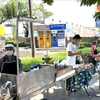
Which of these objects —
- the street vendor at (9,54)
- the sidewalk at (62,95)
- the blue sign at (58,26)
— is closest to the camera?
the street vendor at (9,54)

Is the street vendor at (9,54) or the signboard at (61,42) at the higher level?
the street vendor at (9,54)

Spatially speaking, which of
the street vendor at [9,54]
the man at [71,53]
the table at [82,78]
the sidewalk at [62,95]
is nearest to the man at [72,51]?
the man at [71,53]

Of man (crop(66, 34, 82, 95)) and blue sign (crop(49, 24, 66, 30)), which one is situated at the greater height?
blue sign (crop(49, 24, 66, 30))

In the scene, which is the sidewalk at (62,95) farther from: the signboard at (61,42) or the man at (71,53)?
the signboard at (61,42)

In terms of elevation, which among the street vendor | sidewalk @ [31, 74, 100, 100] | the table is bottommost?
sidewalk @ [31, 74, 100, 100]

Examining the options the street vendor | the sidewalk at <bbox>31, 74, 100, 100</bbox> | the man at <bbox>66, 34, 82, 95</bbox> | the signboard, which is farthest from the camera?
Answer: the signboard

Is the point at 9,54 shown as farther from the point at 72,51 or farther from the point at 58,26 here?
the point at 58,26

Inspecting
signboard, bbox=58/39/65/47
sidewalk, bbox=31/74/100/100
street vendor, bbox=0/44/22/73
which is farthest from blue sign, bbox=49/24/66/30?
street vendor, bbox=0/44/22/73

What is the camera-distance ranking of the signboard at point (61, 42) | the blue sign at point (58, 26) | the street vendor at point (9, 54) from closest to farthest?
the street vendor at point (9, 54) → the blue sign at point (58, 26) → the signboard at point (61, 42)

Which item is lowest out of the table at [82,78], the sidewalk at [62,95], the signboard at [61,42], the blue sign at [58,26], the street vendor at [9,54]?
the sidewalk at [62,95]

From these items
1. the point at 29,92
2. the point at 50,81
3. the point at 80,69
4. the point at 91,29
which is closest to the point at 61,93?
the point at 80,69

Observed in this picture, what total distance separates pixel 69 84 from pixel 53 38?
73.0 feet

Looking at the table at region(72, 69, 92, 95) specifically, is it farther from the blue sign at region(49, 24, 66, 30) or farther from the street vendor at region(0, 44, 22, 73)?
the blue sign at region(49, 24, 66, 30)

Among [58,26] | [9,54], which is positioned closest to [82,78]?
[9,54]
